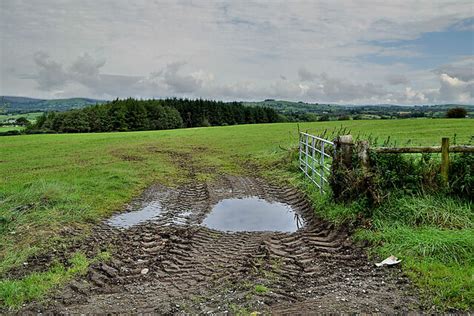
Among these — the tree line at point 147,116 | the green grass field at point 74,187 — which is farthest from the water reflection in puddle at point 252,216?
the tree line at point 147,116

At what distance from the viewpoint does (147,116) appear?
80250 mm

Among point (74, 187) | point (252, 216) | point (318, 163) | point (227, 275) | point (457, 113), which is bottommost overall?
point (252, 216)

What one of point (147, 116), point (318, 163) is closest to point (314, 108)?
point (147, 116)

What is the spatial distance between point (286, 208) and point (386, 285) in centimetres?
513

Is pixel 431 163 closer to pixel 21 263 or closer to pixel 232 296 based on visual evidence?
pixel 232 296

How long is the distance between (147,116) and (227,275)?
7729 cm

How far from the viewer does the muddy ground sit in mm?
4891

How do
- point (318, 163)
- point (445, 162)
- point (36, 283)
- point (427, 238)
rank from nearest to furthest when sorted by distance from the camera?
point (36, 283) → point (427, 238) → point (445, 162) → point (318, 163)

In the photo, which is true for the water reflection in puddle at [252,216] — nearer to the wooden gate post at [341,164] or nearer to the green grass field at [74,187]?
the wooden gate post at [341,164]

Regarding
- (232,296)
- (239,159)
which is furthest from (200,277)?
(239,159)

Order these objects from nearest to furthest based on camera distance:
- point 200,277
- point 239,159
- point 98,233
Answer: point 200,277 → point 98,233 → point 239,159

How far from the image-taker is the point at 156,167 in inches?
680

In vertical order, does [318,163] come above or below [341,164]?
below

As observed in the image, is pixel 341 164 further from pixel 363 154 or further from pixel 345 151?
pixel 363 154
